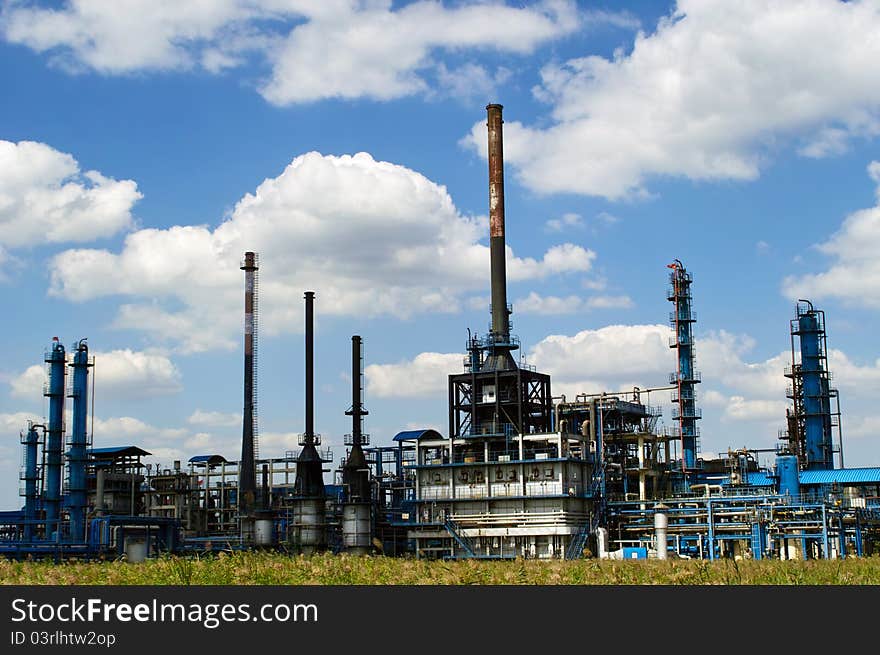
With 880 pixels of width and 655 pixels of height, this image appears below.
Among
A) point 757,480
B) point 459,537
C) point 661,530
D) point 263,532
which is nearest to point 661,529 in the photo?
point 661,530

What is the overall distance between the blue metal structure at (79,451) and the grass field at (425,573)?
2251 inches

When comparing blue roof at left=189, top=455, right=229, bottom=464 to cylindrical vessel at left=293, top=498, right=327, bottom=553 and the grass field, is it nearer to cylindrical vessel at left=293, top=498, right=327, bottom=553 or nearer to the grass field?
cylindrical vessel at left=293, top=498, right=327, bottom=553

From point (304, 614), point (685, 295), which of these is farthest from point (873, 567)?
point (685, 295)

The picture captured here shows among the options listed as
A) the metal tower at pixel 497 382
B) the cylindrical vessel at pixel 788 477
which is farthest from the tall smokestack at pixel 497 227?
the cylindrical vessel at pixel 788 477

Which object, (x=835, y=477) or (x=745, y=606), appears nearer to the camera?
(x=745, y=606)

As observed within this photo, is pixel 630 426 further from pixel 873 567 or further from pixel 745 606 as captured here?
pixel 745 606

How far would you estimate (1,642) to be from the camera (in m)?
16.6

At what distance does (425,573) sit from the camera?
878 inches

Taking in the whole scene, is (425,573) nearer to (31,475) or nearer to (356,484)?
(356,484)

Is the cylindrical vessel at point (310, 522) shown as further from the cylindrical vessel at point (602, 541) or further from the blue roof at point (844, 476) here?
the blue roof at point (844, 476)

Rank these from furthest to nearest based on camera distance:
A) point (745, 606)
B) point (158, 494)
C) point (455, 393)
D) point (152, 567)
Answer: point (158, 494)
point (455, 393)
point (152, 567)
point (745, 606)

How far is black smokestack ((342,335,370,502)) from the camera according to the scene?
248 ft

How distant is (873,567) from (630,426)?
5116cm

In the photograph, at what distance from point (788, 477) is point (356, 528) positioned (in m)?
27.7
